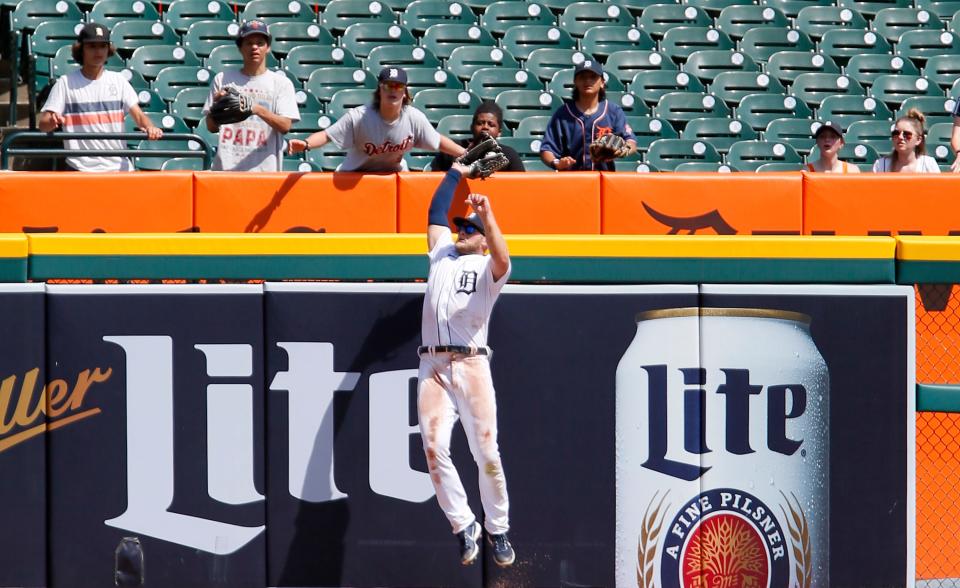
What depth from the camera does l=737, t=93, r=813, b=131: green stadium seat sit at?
12109 mm

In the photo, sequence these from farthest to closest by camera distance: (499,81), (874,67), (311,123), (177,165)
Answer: (874,67)
(499,81)
(311,123)
(177,165)

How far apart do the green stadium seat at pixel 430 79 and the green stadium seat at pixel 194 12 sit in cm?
183

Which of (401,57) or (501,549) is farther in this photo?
(401,57)

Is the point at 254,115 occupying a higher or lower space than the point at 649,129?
lower

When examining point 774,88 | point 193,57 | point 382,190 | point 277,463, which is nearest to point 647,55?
point 774,88

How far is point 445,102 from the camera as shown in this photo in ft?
38.0

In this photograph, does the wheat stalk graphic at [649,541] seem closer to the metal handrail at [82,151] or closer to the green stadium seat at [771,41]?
the metal handrail at [82,151]

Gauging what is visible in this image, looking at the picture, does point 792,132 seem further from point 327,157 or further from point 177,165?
point 177,165

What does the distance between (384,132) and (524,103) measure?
12.7ft

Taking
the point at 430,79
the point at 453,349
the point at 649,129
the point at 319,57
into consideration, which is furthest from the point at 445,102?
the point at 453,349

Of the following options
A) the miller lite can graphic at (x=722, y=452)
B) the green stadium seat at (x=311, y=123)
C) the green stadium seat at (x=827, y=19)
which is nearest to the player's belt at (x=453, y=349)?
the miller lite can graphic at (x=722, y=452)

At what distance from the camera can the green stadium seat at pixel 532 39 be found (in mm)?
12523

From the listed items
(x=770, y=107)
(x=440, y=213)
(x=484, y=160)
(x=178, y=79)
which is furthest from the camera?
(x=770, y=107)

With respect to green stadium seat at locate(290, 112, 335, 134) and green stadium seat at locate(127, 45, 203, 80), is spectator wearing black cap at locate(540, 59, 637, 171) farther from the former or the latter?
green stadium seat at locate(127, 45, 203, 80)
